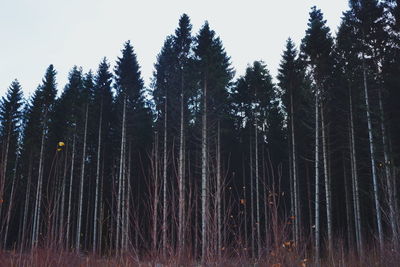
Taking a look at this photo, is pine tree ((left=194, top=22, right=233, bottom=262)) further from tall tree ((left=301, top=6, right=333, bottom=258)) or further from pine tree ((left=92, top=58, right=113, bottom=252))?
pine tree ((left=92, top=58, right=113, bottom=252))

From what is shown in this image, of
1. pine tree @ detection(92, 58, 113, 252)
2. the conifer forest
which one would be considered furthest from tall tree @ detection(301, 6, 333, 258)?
pine tree @ detection(92, 58, 113, 252)

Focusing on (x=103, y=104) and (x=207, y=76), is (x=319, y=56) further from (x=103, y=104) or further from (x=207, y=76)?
(x=103, y=104)

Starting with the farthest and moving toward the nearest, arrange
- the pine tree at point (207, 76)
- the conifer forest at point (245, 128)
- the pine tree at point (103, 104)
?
the pine tree at point (103, 104) → the pine tree at point (207, 76) → the conifer forest at point (245, 128)

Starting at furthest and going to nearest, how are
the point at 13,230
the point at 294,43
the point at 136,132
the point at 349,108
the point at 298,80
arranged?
the point at 13,230
the point at 136,132
the point at 294,43
the point at 298,80
the point at 349,108

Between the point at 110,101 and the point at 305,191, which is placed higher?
the point at 110,101

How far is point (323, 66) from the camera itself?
14.6 meters

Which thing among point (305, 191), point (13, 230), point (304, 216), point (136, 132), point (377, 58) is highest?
point (377, 58)

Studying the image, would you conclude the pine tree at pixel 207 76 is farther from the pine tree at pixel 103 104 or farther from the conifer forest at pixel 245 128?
the pine tree at pixel 103 104

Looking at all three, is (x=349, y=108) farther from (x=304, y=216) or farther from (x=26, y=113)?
(x=26, y=113)

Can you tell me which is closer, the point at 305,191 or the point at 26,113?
the point at 305,191

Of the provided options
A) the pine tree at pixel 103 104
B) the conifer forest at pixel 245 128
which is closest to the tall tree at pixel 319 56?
the conifer forest at pixel 245 128

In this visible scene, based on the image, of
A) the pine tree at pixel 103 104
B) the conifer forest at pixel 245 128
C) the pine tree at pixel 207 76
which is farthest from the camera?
the pine tree at pixel 103 104

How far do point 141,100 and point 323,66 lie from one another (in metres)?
12.2

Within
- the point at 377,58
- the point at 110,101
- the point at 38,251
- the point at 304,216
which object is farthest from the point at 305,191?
the point at 38,251
